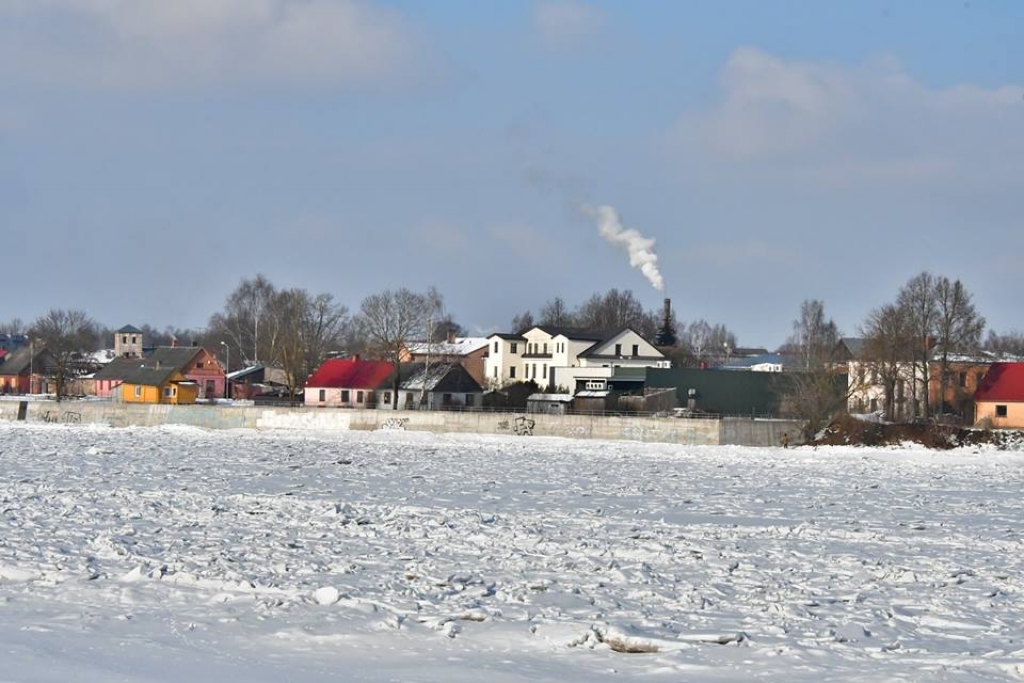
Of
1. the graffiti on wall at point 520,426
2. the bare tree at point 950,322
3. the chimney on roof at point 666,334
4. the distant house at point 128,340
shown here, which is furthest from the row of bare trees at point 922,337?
the distant house at point 128,340

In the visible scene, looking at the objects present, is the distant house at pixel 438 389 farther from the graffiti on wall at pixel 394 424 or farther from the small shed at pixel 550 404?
the graffiti on wall at pixel 394 424

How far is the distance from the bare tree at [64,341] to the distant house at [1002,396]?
56.6 m

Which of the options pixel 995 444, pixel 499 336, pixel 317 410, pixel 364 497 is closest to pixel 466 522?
pixel 364 497

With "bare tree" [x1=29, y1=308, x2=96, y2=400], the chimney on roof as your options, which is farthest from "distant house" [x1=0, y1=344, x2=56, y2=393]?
the chimney on roof

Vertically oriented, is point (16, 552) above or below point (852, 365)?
below

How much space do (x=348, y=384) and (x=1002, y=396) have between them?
40.0 m

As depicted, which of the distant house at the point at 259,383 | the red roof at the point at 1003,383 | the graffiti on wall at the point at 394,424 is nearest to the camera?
the graffiti on wall at the point at 394,424

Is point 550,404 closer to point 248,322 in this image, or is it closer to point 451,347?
point 451,347

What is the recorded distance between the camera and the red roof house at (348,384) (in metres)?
77.4

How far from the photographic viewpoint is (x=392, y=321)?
91188mm

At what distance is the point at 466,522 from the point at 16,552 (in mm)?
8255

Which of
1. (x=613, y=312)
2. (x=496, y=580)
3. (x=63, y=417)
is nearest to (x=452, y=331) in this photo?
(x=613, y=312)

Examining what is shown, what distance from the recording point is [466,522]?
906 inches

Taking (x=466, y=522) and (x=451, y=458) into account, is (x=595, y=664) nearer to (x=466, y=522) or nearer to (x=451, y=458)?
(x=466, y=522)
